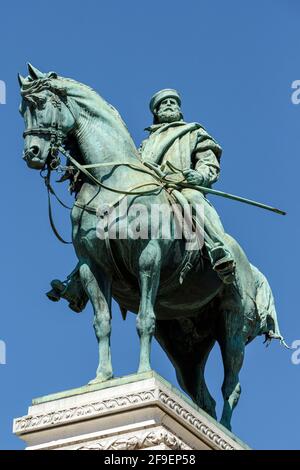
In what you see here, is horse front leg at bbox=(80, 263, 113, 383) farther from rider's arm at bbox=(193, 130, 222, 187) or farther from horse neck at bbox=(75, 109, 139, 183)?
rider's arm at bbox=(193, 130, 222, 187)

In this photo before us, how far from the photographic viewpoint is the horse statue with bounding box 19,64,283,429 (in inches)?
885

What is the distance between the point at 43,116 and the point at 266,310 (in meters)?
4.00

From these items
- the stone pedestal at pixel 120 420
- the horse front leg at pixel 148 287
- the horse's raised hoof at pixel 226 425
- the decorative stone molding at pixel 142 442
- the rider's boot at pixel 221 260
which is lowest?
the decorative stone molding at pixel 142 442

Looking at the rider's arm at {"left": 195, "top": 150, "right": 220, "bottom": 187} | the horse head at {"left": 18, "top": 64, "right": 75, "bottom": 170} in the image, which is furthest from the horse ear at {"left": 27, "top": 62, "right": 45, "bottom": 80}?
the rider's arm at {"left": 195, "top": 150, "right": 220, "bottom": 187}

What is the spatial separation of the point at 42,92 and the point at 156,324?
3428mm

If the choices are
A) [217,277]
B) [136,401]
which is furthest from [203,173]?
[136,401]

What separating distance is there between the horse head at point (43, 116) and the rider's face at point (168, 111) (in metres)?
2.09

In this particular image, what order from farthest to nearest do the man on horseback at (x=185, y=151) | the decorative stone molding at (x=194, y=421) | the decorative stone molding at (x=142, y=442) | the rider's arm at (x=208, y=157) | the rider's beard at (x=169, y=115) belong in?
the rider's beard at (x=169, y=115), the rider's arm at (x=208, y=157), the man on horseback at (x=185, y=151), the decorative stone molding at (x=194, y=421), the decorative stone molding at (x=142, y=442)

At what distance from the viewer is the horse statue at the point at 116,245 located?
73.8 feet

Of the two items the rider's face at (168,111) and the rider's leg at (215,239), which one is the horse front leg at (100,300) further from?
the rider's face at (168,111)

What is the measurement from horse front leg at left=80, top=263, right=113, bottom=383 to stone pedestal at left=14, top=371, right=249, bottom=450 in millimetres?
853

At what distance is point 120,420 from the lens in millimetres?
21344

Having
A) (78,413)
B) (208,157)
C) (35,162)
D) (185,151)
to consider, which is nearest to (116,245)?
(35,162)

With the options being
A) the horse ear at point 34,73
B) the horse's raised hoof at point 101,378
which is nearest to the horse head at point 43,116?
the horse ear at point 34,73
